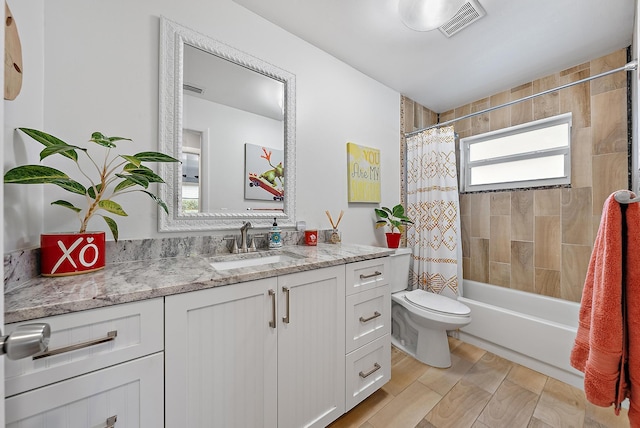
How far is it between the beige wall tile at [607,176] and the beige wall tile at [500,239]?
1.99 ft

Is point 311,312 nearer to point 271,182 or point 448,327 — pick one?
point 271,182

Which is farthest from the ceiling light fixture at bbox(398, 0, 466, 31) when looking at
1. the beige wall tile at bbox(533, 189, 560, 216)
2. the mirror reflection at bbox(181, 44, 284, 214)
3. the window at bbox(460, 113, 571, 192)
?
the beige wall tile at bbox(533, 189, 560, 216)

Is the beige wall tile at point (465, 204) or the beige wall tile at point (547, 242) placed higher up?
the beige wall tile at point (465, 204)

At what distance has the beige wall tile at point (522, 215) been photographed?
2297 mm

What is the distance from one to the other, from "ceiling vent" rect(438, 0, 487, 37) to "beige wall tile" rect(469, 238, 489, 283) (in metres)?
1.94

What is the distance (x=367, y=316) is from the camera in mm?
1415

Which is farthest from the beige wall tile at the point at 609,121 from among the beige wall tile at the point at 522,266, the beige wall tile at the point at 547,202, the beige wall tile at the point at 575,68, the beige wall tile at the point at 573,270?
the beige wall tile at the point at 522,266

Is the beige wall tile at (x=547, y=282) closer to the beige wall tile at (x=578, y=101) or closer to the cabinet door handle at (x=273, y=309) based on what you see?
the beige wall tile at (x=578, y=101)

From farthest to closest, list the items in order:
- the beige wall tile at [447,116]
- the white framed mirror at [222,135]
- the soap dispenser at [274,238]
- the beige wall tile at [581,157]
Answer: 1. the beige wall tile at [447,116]
2. the beige wall tile at [581,157]
3. the soap dispenser at [274,238]
4. the white framed mirror at [222,135]

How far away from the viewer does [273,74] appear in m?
1.64

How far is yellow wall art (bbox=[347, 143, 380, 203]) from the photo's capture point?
208 cm

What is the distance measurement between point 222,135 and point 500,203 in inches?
103

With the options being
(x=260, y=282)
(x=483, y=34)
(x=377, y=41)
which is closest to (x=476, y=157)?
(x=483, y=34)

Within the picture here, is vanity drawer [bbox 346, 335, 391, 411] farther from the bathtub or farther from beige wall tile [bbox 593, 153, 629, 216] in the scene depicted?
beige wall tile [bbox 593, 153, 629, 216]
